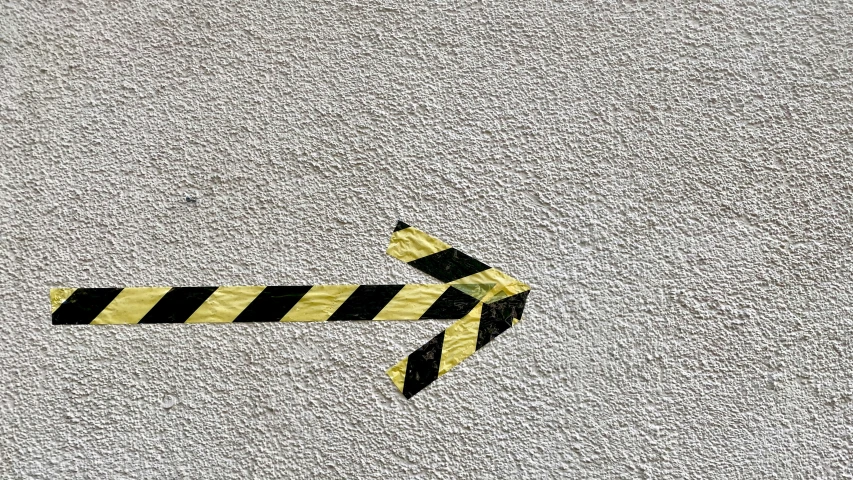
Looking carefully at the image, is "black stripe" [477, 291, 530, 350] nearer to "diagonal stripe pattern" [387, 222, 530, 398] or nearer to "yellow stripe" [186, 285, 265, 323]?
"diagonal stripe pattern" [387, 222, 530, 398]

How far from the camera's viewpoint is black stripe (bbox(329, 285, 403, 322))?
127cm

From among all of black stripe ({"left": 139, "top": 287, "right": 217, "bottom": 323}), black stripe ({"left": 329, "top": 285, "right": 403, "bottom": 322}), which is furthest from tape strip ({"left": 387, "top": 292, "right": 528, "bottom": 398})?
black stripe ({"left": 139, "top": 287, "right": 217, "bottom": 323})

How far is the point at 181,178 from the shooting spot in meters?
1.28

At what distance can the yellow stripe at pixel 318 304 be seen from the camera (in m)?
1.27

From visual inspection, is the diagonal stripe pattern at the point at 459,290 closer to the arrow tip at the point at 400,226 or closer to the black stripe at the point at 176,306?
the arrow tip at the point at 400,226

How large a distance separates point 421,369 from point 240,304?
1.58ft

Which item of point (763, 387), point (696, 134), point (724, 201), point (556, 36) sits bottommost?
point (763, 387)

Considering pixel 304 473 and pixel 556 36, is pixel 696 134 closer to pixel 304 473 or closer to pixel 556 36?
pixel 556 36

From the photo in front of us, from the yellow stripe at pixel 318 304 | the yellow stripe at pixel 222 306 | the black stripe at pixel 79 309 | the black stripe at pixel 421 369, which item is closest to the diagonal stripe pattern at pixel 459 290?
the black stripe at pixel 421 369

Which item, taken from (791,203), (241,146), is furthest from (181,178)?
(791,203)

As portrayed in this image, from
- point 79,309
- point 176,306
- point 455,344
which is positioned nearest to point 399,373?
point 455,344

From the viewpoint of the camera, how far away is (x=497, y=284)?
4.19ft

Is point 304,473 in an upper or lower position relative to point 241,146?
lower

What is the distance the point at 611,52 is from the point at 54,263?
1.51 meters
